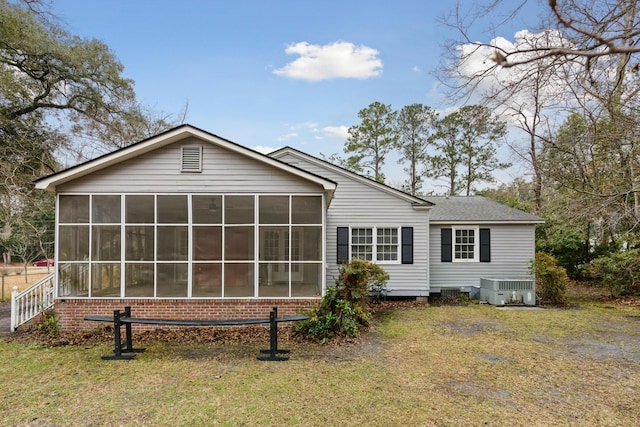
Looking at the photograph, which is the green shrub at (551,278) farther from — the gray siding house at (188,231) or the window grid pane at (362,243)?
the gray siding house at (188,231)

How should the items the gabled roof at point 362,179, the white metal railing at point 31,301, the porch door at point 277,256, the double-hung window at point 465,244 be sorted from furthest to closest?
1. the double-hung window at point 465,244
2. the gabled roof at point 362,179
3. the white metal railing at point 31,301
4. the porch door at point 277,256

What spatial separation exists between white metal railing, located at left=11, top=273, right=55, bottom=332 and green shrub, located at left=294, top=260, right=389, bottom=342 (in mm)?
6363

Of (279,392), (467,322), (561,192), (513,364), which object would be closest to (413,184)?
(561,192)

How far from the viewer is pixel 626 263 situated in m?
12.0

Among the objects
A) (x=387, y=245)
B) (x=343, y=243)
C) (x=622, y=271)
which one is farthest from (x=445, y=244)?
(x=622, y=271)

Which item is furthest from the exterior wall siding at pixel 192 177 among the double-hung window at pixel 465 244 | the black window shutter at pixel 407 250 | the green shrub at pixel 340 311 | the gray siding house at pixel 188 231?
the double-hung window at pixel 465 244

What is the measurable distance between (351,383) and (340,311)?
7.91ft

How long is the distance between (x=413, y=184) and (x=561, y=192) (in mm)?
10683

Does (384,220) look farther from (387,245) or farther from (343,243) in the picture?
(343,243)

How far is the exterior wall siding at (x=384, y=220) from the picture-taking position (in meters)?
11.8

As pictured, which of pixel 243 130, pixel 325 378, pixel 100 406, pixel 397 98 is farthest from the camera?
pixel 397 98

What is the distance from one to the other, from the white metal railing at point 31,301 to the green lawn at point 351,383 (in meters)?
1.23

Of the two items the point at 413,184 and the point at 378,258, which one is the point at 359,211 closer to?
the point at 378,258

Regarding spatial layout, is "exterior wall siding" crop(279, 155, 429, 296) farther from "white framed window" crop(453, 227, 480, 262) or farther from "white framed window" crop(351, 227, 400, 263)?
"white framed window" crop(453, 227, 480, 262)
